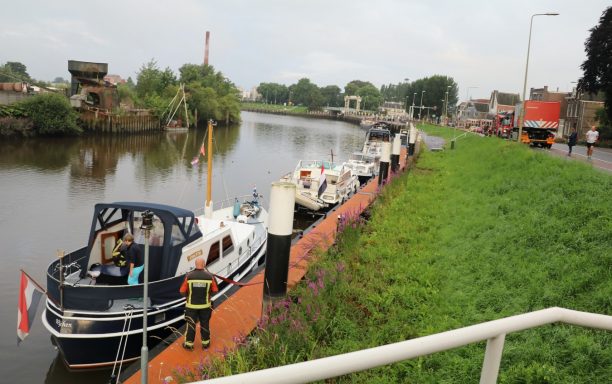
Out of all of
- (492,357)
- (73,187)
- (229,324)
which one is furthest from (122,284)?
(73,187)

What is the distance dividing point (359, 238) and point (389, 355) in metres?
11.1

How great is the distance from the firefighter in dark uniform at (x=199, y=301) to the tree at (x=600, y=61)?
46057 mm

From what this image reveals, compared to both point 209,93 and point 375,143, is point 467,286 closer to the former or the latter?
point 375,143

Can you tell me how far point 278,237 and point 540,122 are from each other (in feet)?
98.0

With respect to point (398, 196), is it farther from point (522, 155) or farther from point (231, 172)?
point (231, 172)

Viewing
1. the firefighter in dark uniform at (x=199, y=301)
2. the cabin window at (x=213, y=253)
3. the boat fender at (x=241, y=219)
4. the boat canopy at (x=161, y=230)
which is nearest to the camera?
the firefighter in dark uniform at (x=199, y=301)

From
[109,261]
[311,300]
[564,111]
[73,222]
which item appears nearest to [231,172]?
[73,222]

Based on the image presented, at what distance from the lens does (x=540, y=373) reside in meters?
5.52

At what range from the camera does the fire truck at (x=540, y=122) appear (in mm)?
31922

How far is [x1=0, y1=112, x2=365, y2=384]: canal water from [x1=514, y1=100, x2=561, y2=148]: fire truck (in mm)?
18925

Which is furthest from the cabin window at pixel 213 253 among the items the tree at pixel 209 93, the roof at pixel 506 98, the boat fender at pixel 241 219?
the roof at pixel 506 98

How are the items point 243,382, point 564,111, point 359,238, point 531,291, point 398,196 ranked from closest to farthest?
point 243,382
point 531,291
point 359,238
point 398,196
point 564,111

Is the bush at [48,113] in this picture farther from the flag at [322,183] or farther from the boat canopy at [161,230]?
the boat canopy at [161,230]

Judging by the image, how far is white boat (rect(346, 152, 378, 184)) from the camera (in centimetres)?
3488
